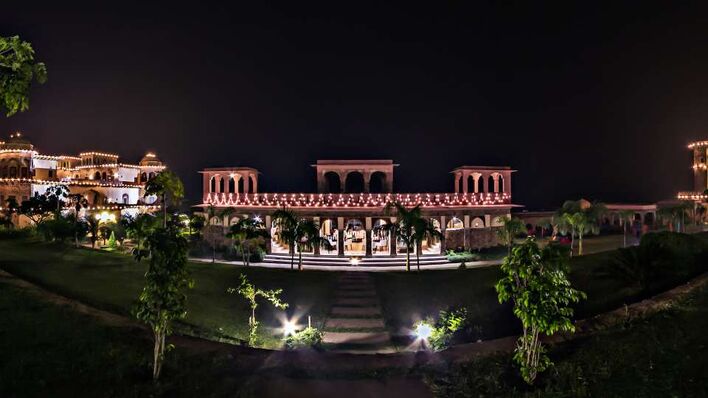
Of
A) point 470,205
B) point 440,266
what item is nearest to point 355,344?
point 440,266

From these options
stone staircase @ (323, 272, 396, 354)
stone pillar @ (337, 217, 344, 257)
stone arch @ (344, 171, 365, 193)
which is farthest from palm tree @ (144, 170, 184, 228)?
stone arch @ (344, 171, 365, 193)

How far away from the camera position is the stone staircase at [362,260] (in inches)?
1022

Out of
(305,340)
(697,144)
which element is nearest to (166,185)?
(305,340)

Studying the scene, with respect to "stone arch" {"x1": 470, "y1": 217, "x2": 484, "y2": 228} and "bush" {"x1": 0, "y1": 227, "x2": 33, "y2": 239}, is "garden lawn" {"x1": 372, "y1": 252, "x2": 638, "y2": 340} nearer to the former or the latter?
"stone arch" {"x1": 470, "y1": 217, "x2": 484, "y2": 228}

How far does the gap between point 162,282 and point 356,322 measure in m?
9.80

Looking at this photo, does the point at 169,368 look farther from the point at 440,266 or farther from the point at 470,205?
the point at 470,205

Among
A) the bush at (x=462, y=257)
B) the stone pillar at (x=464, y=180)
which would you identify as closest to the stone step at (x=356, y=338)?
the bush at (x=462, y=257)

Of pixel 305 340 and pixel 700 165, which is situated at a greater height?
pixel 700 165

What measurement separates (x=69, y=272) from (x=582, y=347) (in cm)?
2053

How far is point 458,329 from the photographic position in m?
14.7

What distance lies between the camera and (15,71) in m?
6.05

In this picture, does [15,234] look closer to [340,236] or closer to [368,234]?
[340,236]

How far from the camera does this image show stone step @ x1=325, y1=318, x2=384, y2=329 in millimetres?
15695

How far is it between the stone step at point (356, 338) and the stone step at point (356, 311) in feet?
5.86
